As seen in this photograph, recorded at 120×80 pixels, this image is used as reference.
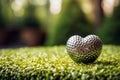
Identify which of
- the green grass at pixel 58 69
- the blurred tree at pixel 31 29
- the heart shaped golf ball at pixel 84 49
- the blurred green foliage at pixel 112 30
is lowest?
the blurred tree at pixel 31 29

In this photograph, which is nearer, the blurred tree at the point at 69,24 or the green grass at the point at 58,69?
the green grass at the point at 58,69

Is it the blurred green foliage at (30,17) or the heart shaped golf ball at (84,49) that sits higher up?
the heart shaped golf ball at (84,49)

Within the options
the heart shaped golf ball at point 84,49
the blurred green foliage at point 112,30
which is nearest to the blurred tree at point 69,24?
the blurred green foliage at point 112,30

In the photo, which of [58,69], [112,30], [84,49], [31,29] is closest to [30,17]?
[31,29]

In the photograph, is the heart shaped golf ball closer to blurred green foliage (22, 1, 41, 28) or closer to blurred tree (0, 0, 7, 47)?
blurred tree (0, 0, 7, 47)

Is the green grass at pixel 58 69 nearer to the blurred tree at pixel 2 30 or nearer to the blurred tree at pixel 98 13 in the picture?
the blurred tree at pixel 98 13

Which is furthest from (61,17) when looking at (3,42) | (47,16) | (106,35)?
(47,16)
